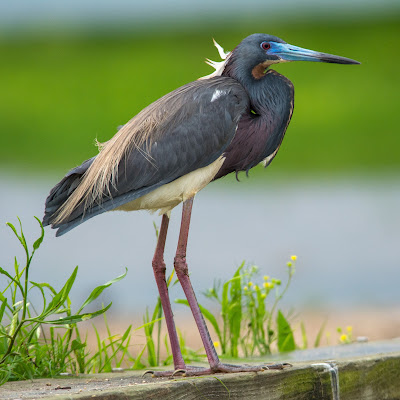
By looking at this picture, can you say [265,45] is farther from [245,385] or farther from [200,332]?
[245,385]

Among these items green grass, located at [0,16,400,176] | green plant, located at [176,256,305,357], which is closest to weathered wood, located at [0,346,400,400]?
green plant, located at [176,256,305,357]

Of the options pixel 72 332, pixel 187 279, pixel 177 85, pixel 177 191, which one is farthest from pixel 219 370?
Result: pixel 177 85

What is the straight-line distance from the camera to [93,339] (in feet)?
24.1

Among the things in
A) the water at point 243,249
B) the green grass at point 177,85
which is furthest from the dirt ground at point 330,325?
the green grass at point 177,85

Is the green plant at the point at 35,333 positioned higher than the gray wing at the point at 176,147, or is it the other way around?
the gray wing at the point at 176,147

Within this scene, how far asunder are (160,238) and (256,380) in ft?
3.08

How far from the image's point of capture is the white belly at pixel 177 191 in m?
4.60

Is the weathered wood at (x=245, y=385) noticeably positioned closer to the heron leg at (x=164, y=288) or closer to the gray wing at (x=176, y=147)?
the heron leg at (x=164, y=288)

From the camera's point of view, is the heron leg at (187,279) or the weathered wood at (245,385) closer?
the weathered wood at (245,385)

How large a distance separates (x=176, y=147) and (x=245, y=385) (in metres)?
1.15

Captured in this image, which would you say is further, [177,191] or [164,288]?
[164,288]

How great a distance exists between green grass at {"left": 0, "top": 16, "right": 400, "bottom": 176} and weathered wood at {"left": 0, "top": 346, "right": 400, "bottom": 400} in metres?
10.5

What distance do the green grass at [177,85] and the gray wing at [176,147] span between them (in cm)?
1045

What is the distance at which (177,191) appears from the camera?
15.1ft
